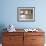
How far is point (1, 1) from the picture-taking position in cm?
444

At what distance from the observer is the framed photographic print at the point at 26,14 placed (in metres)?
4.47

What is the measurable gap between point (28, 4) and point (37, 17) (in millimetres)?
533

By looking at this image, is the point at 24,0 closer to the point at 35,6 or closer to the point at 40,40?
the point at 35,6

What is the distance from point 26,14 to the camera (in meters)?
4.50

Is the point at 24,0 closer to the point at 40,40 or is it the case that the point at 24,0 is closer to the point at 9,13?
the point at 9,13

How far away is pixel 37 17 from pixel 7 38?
49.7 inches

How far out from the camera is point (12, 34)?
400 centimetres

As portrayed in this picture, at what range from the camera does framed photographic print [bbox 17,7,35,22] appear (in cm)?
447

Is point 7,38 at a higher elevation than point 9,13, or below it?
below

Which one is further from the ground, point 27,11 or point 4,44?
point 27,11

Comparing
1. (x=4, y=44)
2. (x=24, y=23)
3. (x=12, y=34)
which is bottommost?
(x=4, y=44)

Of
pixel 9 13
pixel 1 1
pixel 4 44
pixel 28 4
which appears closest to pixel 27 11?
pixel 28 4

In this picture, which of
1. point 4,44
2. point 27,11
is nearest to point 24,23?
point 27,11

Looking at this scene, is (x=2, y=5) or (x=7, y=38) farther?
(x=2, y=5)
